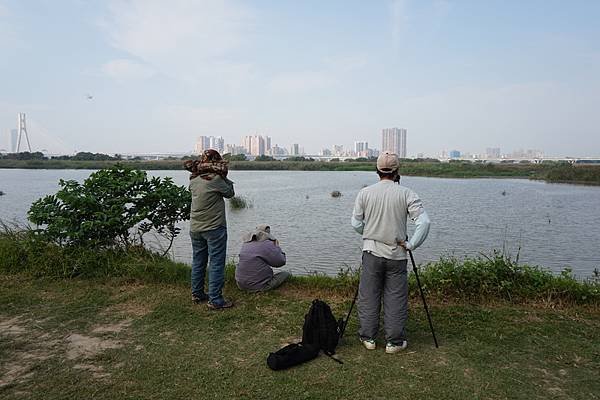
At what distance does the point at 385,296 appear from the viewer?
3.89 meters

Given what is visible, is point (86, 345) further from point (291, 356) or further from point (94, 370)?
point (291, 356)

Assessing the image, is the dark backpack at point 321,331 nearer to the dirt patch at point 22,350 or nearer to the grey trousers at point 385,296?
the grey trousers at point 385,296

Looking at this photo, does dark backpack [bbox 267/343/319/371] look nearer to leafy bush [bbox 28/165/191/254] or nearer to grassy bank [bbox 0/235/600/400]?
grassy bank [bbox 0/235/600/400]

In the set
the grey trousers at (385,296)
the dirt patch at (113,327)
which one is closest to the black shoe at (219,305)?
the dirt patch at (113,327)

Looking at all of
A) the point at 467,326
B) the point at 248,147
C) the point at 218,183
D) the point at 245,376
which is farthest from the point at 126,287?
the point at 248,147

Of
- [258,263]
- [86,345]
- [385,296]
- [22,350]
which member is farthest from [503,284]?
[22,350]

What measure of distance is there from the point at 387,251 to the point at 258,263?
78.9 inches

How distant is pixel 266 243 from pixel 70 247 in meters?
2.79

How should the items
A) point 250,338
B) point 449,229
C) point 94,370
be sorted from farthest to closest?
point 449,229
point 250,338
point 94,370

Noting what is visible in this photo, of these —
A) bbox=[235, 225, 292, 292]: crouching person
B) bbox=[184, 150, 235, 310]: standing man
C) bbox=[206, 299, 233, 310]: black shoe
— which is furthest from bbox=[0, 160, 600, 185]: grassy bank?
bbox=[206, 299, 233, 310]: black shoe

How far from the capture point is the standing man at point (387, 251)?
3775 millimetres

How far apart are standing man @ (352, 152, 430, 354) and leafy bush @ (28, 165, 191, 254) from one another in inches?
136

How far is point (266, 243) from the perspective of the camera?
5.45m

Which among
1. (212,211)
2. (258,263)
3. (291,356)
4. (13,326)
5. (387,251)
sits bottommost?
(13,326)
